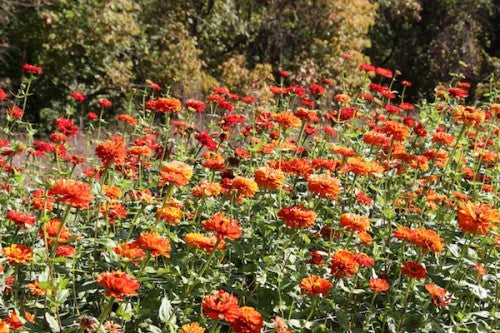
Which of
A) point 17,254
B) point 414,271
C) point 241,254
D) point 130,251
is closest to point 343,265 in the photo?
point 414,271

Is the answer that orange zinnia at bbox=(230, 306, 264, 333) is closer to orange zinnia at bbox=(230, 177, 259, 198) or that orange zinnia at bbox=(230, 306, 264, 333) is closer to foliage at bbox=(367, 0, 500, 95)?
orange zinnia at bbox=(230, 177, 259, 198)

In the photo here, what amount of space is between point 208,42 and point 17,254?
30.2ft

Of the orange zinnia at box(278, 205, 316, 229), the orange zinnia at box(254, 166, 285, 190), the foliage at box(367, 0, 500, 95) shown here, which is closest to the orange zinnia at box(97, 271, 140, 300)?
the orange zinnia at box(278, 205, 316, 229)

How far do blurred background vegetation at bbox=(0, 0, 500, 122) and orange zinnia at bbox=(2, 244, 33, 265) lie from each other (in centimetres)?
567

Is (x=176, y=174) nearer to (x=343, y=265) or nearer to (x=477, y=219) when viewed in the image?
(x=343, y=265)

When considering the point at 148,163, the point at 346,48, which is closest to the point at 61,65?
the point at 346,48

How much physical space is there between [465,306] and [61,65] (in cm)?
734

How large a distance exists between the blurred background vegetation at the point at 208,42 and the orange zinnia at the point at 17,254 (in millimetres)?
5669

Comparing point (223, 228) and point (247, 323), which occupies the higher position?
point (223, 228)

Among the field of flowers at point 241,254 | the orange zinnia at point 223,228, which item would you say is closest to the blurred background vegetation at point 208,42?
the field of flowers at point 241,254

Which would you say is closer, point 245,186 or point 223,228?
point 223,228

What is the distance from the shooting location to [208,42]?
35.4ft

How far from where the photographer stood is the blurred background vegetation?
849cm

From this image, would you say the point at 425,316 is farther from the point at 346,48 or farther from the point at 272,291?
the point at 346,48
